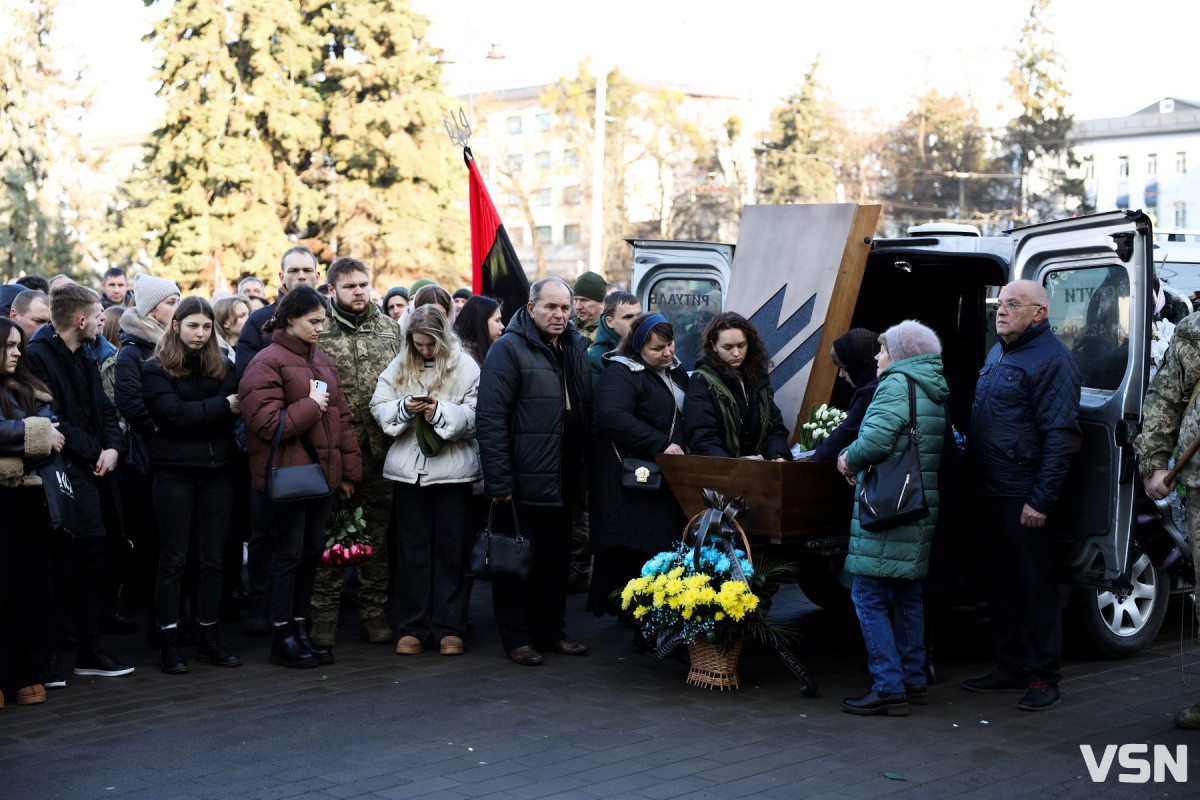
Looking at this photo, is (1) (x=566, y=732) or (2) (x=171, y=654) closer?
(1) (x=566, y=732)

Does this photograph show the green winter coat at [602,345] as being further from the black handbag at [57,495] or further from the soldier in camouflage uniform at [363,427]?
the black handbag at [57,495]

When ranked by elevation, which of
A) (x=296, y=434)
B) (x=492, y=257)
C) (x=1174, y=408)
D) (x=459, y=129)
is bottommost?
(x=296, y=434)

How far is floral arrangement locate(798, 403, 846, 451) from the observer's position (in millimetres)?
7133

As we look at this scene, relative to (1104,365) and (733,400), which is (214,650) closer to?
(733,400)

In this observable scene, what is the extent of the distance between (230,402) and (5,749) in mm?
2143

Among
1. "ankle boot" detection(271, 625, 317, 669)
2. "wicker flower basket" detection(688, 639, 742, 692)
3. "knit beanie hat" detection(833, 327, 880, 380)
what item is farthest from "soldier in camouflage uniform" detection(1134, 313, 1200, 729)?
"ankle boot" detection(271, 625, 317, 669)

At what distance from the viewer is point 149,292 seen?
8.07m

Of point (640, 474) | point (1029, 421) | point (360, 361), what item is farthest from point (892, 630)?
point (360, 361)

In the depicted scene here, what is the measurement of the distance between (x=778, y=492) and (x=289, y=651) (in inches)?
109

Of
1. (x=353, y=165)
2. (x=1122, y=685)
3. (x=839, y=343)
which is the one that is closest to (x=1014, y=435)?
(x=839, y=343)

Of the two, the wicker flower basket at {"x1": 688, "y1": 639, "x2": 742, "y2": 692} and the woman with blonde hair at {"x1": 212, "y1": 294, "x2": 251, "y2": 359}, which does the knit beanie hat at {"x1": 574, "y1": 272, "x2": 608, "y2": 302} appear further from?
the wicker flower basket at {"x1": 688, "y1": 639, "x2": 742, "y2": 692}

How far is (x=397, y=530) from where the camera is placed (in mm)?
7688

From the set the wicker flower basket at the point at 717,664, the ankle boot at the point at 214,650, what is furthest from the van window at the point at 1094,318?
the ankle boot at the point at 214,650

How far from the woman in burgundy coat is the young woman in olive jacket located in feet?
0.70
